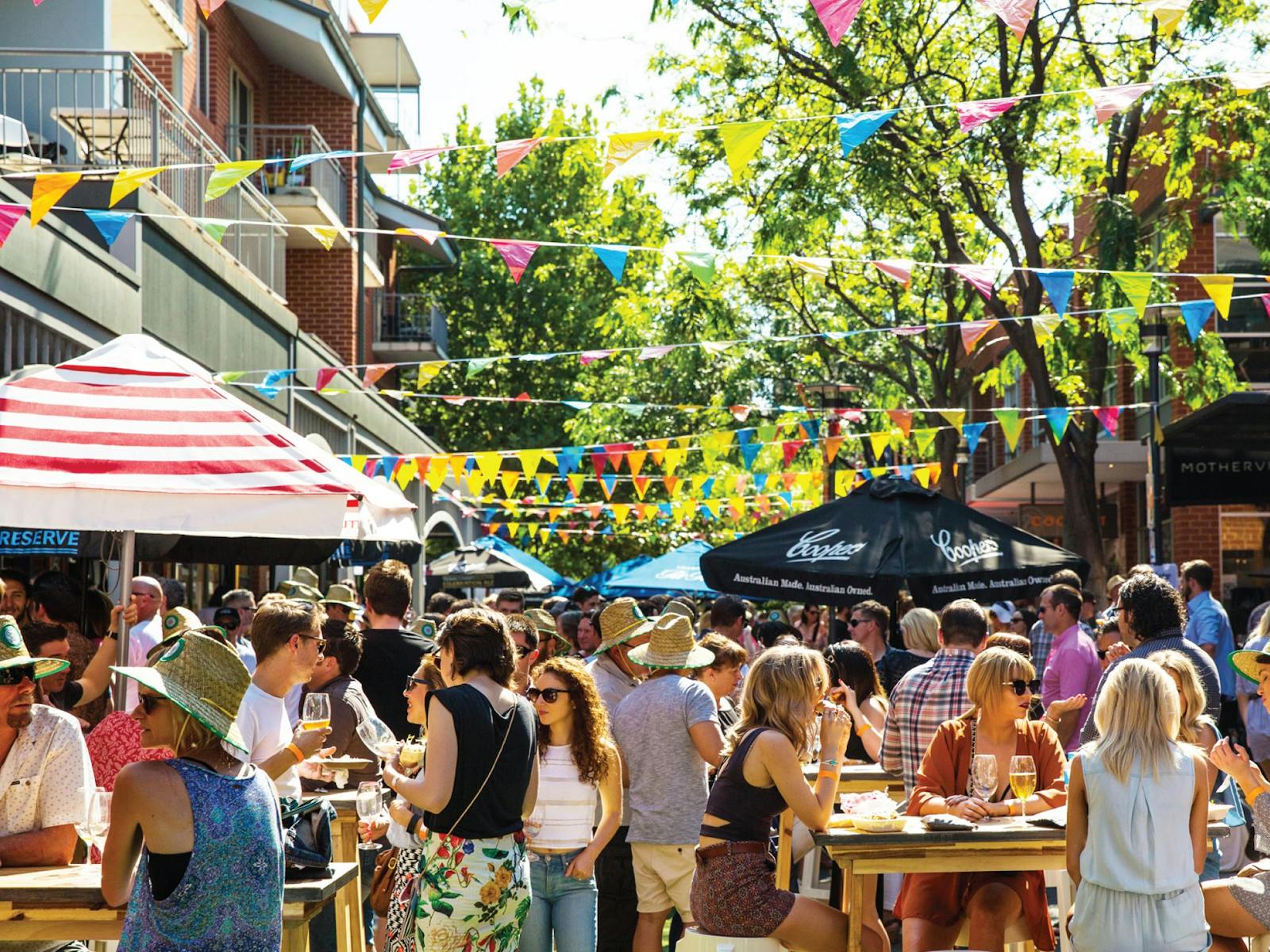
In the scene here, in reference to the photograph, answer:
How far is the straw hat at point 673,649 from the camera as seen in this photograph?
297 inches

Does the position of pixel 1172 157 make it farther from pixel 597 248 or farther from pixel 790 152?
pixel 597 248

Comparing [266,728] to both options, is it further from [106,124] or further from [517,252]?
[106,124]

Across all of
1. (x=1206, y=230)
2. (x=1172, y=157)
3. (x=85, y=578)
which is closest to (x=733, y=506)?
(x=1206, y=230)

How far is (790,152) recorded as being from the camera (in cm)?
2052

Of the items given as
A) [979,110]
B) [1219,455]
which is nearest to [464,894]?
[979,110]

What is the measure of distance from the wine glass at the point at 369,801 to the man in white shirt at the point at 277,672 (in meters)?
0.43

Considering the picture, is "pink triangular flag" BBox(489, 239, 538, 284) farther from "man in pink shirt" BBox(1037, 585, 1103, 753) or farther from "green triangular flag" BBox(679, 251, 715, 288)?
"man in pink shirt" BBox(1037, 585, 1103, 753)

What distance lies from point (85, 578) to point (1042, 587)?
9.07 metres

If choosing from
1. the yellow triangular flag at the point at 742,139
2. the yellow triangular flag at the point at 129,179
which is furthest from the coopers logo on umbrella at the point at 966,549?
the yellow triangular flag at the point at 129,179

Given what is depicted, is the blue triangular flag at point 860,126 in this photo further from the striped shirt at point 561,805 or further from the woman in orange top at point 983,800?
the striped shirt at point 561,805

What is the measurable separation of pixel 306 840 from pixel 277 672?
1.26 metres

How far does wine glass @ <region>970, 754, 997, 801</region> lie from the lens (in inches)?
256

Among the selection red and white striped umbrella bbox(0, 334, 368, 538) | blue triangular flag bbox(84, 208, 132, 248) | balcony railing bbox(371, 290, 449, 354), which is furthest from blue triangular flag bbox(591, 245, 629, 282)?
balcony railing bbox(371, 290, 449, 354)

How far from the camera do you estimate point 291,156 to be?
25234 mm
